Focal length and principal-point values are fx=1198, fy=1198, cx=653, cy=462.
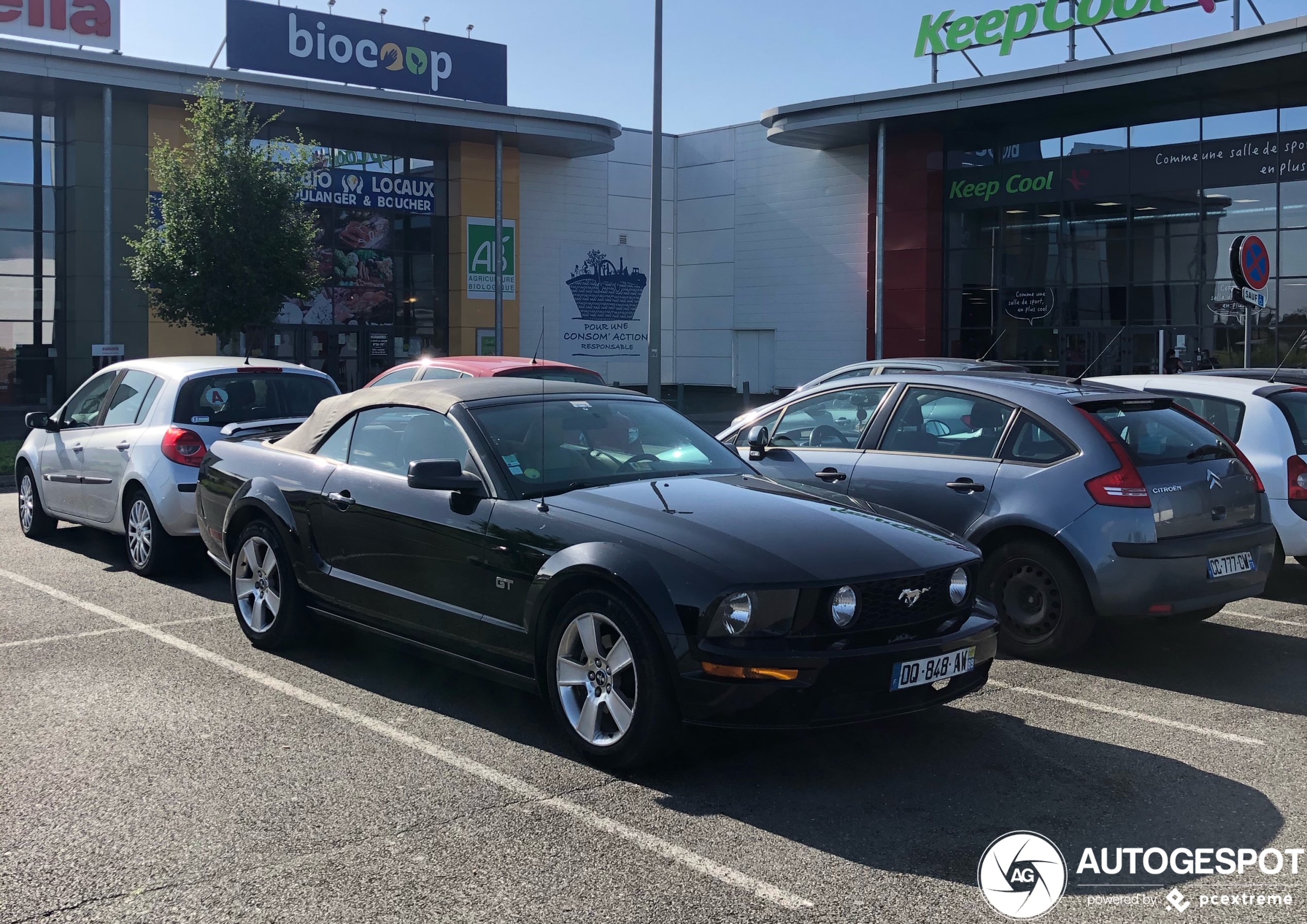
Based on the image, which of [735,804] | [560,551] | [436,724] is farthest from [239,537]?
[735,804]

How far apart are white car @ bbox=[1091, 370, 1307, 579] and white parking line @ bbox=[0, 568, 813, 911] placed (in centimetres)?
516

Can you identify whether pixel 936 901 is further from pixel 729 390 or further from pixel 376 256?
pixel 729 390

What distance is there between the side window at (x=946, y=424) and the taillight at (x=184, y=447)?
15.9 ft

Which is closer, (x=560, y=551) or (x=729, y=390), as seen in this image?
(x=560, y=551)

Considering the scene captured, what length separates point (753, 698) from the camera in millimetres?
4367

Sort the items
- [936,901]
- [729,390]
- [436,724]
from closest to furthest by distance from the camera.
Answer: [936,901]
[436,724]
[729,390]

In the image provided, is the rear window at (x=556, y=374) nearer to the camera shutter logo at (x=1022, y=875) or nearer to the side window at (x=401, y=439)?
the side window at (x=401, y=439)

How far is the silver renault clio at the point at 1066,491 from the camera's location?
6.35 metres

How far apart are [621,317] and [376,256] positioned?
6.46 m

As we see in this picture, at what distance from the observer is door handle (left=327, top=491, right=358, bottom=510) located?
6.04m

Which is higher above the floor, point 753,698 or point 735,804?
point 753,698

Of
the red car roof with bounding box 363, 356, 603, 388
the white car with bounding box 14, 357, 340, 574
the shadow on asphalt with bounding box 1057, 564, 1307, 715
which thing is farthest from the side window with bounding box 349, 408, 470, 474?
the red car roof with bounding box 363, 356, 603, 388

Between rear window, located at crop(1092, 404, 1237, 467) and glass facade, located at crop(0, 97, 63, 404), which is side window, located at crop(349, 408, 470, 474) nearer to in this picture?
rear window, located at crop(1092, 404, 1237, 467)

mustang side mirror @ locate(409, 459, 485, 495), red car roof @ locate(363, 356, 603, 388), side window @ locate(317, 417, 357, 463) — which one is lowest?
mustang side mirror @ locate(409, 459, 485, 495)
